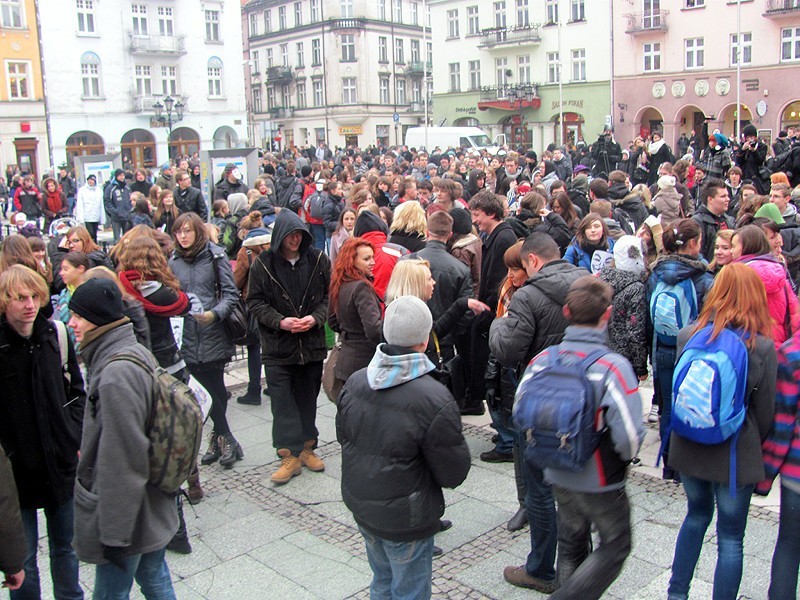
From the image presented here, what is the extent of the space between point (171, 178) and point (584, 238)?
12.4 meters

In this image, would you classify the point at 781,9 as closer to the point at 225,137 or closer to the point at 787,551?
the point at 225,137

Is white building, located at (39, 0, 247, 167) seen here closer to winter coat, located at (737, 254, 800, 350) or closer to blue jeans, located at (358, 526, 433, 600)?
winter coat, located at (737, 254, 800, 350)

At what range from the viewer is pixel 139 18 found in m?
45.5

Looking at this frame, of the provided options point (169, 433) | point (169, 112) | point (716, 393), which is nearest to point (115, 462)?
point (169, 433)

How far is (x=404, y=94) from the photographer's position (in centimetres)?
6531

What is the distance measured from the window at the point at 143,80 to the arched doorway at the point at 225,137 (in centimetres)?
450

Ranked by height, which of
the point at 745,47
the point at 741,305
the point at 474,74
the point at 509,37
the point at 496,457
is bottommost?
the point at 496,457

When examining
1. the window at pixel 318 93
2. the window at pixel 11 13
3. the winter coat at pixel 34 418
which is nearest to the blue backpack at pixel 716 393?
the winter coat at pixel 34 418

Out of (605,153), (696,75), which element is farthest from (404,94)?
(605,153)

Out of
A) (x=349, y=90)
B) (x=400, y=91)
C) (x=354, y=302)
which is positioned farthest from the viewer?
(x=400, y=91)

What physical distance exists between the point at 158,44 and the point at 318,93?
2011 cm

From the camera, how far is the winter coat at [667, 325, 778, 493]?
380cm

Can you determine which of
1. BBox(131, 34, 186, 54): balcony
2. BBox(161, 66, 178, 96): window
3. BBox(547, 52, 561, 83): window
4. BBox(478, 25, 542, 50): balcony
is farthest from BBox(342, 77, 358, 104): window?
BBox(547, 52, 561, 83): window

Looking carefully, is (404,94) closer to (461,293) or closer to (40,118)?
(40,118)
